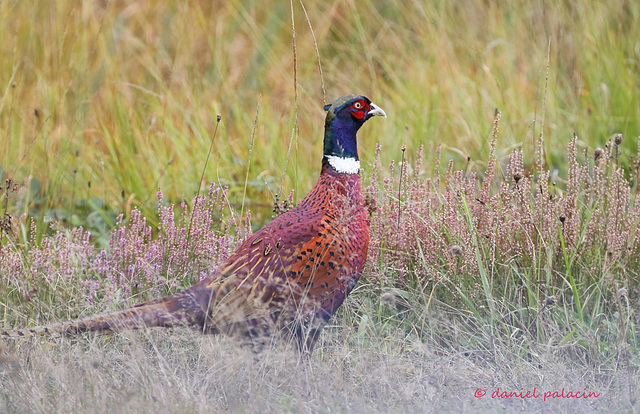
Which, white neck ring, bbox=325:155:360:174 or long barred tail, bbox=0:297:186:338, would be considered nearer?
long barred tail, bbox=0:297:186:338

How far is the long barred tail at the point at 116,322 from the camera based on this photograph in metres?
2.93

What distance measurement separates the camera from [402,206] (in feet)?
12.4

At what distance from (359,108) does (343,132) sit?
0.12m

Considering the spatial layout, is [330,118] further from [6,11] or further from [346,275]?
[6,11]

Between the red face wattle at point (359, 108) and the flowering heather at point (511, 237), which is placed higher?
the red face wattle at point (359, 108)

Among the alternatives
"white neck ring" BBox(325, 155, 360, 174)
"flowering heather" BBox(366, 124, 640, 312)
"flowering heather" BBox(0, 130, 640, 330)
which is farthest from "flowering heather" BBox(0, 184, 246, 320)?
"flowering heather" BBox(366, 124, 640, 312)

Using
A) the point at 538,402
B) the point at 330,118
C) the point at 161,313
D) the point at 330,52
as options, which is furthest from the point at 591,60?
the point at 161,313

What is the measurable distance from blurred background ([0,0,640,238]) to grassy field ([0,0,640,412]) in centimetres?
2

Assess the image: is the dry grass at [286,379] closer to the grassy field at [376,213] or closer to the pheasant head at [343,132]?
the grassy field at [376,213]

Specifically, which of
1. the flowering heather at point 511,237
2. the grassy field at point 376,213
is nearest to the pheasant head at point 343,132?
the grassy field at point 376,213

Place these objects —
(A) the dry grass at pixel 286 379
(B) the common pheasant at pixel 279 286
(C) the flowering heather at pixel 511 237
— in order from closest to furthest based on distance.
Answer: (A) the dry grass at pixel 286 379 < (B) the common pheasant at pixel 279 286 < (C) the flowering heather at pixel 511 237

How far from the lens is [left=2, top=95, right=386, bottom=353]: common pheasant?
2.99m

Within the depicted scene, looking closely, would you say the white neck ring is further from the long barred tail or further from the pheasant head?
the long barred tail

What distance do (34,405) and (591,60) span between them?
4.21 m
